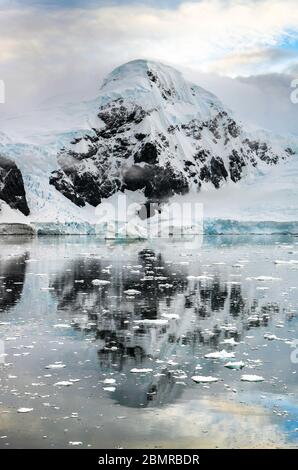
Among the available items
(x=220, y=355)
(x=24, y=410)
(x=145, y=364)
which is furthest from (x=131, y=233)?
(x=24, y=410)

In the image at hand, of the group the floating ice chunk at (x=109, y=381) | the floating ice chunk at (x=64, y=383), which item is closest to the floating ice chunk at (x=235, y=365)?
the floating ice chunk at (x=109, y=381)

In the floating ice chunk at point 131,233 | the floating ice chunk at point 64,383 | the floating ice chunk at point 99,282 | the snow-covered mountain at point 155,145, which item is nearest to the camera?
the floating ice chunk at point 64,383

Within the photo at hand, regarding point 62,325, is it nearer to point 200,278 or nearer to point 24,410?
point 24,410

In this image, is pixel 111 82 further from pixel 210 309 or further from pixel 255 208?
pixel 210 309

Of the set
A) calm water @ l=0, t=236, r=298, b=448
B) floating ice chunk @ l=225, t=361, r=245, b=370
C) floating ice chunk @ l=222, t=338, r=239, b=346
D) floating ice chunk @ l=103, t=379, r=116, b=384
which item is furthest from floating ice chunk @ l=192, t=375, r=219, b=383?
floating ice chunk @ l=222, t=338, r=239, b=346

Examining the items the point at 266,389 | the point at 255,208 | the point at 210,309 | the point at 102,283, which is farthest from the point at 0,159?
the point at 266,389

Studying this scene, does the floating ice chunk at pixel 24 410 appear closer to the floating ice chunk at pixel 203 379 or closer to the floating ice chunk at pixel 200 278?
the floating ice chunk at pixel 203 379

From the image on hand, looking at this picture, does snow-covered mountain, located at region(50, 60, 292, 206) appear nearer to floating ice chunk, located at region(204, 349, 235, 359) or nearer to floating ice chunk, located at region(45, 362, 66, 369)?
floating ice chunk, located at region(204, 349, 235, 359)
